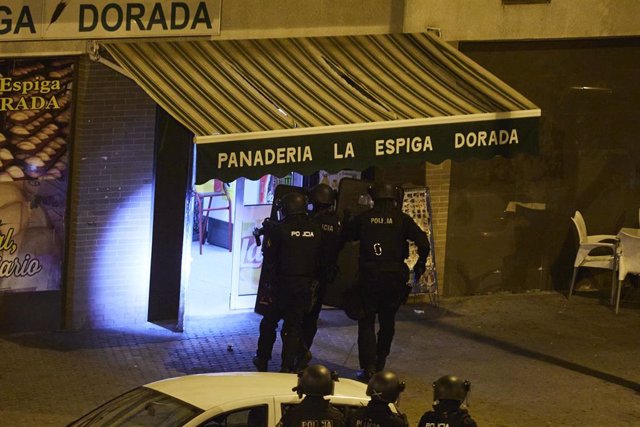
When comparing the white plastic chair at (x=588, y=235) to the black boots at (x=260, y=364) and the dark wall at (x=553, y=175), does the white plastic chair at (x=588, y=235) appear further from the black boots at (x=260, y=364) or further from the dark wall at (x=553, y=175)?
the black boots at (x=260, y=364)

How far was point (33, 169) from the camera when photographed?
40.2 feet

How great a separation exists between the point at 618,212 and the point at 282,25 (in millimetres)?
5034

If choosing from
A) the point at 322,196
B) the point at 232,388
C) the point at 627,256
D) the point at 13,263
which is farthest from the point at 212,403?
the point at 627,256

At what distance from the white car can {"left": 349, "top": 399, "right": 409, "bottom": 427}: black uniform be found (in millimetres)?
310

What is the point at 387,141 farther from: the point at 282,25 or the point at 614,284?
the point at 614,284

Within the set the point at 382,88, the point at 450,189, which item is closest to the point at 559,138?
the point at 450,189

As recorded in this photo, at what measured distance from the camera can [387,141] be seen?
1166 centimetres

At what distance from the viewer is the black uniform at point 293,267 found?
1084 centimetres

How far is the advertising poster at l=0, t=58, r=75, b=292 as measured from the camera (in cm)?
1207

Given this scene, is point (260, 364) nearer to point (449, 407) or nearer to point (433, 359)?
point (433, 359)

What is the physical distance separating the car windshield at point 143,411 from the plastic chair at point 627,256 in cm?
772

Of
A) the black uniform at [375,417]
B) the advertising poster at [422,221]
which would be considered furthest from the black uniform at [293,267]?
the black uniform at [375,417]

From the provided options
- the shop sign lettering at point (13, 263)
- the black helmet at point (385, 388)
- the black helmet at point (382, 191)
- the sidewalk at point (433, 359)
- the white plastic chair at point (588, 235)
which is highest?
the black helmet at point (382, 191)

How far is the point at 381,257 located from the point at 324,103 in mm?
1742
